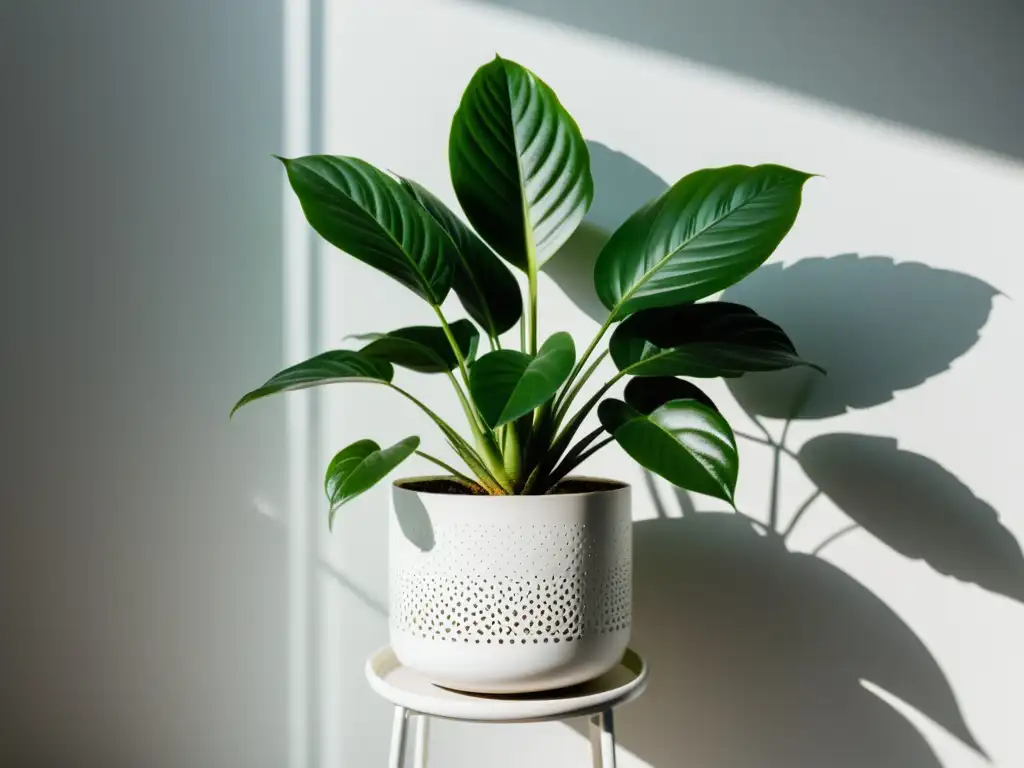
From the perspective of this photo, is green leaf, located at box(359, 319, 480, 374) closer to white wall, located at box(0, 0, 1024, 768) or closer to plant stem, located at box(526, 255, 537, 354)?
plant stem, located at box(526, 255, 537, 354)

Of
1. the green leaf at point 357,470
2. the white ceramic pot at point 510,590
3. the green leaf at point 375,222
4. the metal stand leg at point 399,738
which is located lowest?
the metal stand leg at point 399,738

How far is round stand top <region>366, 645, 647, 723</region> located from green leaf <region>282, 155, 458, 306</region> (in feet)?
1.35

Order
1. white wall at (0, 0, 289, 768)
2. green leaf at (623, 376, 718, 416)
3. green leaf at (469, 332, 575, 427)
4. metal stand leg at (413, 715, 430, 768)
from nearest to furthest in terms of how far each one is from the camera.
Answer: green leaf at (469, 332, 575, 427) → green leaf at (623, 376, 718, 416) → metal stand leg at (413, 715, 430, 768) → white wall at (0, 0, 289, 768)

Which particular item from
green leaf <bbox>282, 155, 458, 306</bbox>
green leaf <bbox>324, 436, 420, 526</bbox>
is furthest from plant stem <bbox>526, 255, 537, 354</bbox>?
green leaf <bbox>324, 436, 420, 526</bbox>

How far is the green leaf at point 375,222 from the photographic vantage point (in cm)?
99

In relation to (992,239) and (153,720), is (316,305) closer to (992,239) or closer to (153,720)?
(153,720)

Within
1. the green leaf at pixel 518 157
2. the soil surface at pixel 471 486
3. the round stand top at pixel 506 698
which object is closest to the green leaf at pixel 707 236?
the green leaf at pixel 518 157

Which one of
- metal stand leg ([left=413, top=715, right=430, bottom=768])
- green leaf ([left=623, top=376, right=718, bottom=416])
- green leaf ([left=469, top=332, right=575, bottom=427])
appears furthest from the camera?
metal stand leg ([left=413, top=715, right=430, bottom=768])

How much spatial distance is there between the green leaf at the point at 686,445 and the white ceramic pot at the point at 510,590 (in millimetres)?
88

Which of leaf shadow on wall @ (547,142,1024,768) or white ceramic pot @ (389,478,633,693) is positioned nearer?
white ceramic pot @ (389,478,633,693)

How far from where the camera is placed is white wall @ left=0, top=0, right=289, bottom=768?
4.25ft

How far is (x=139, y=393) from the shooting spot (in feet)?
4.28

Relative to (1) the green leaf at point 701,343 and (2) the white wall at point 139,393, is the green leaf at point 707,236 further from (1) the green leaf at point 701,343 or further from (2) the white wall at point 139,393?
(2) the white wall at point 139,393

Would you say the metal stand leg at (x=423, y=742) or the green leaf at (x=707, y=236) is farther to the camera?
the metal stand leg at (x=423, y=742)
